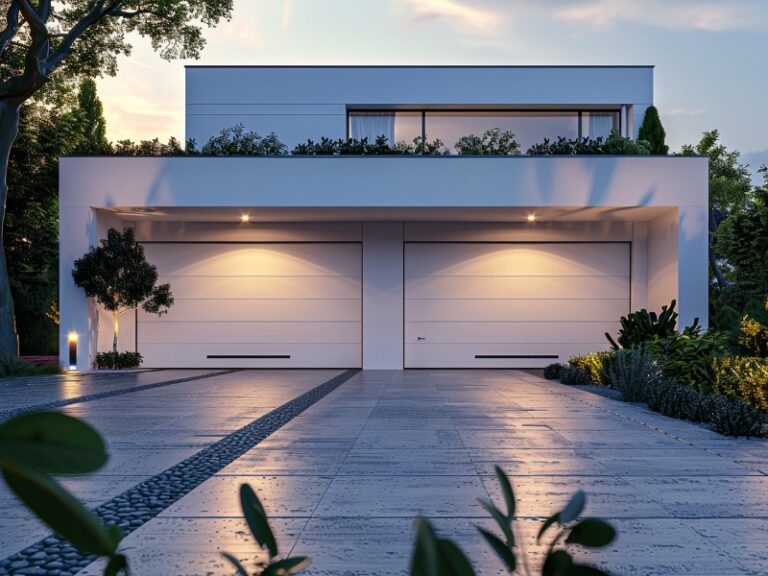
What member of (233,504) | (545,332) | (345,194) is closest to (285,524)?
(233,504)

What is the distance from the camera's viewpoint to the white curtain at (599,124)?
20.5m

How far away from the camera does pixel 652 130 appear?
63.9ft

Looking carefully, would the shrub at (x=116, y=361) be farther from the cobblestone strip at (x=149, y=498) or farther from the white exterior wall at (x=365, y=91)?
the cobblestone strip at (x=149, y=498)

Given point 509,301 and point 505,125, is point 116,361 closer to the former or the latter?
point 509,301

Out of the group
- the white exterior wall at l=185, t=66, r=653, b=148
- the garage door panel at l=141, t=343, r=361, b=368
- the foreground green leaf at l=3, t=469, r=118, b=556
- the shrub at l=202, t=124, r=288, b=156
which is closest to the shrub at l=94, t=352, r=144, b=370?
the garage door panel at l=141, t=343, r=361, b=368

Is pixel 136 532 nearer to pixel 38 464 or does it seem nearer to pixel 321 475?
pixel 321 475

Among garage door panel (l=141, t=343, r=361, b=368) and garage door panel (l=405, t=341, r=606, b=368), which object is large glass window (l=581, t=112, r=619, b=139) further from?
garage door panel (l=141, t=343, r=361, b=368)

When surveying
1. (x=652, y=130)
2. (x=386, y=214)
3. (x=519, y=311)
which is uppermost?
(x=652, y=130)

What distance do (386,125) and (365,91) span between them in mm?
1148

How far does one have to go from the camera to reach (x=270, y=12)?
18.5 m

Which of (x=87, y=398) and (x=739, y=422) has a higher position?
(x=739, y=422)

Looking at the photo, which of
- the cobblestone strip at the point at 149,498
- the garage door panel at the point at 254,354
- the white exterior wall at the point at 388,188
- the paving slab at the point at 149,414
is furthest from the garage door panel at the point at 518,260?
the cobblestone strip at the point at 149,498

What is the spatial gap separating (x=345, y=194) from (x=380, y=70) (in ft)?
22.5

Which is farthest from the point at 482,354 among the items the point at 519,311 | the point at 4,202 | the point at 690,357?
the point at 4,202
